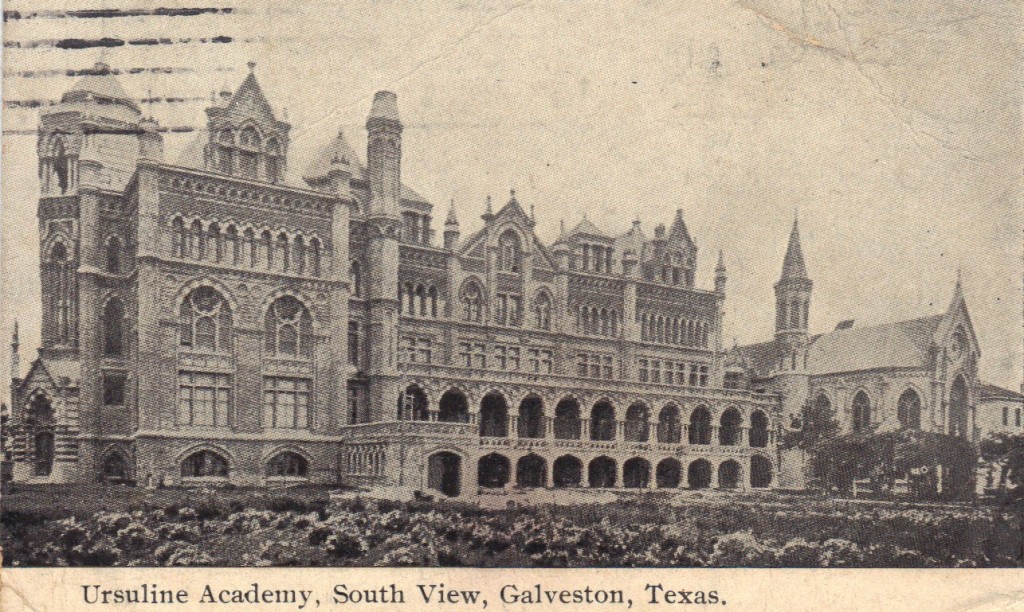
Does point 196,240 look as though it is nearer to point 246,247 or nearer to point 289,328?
point 246,247

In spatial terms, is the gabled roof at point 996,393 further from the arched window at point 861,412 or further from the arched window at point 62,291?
the arched window at point 62,291

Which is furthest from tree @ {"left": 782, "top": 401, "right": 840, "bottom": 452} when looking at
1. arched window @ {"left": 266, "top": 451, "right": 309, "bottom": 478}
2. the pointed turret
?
arched window @ {"left": 266, "top": 451, "right": 309, "bottom": 478}

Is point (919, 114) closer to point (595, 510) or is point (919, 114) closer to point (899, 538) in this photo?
point (899, 538)

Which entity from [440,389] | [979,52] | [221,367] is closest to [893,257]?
[979,52]

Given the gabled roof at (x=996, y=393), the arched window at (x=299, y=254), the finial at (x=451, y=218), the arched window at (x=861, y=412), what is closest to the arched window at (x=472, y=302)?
the finial at (x=451, y=218)

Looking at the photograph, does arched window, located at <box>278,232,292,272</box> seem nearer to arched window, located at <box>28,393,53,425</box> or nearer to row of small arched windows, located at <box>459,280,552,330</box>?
row of small arched windows, located at <box>459,280,552,330</box>
